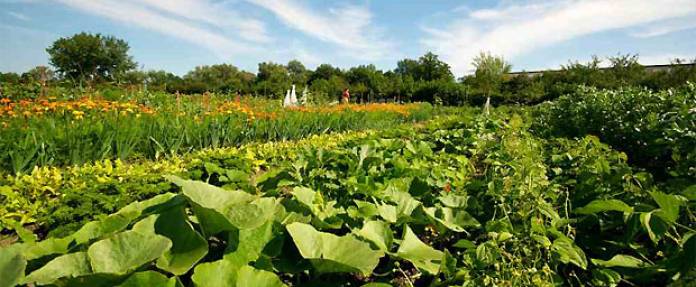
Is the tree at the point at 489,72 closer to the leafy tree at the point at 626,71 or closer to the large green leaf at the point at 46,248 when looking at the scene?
the leafy tree at the point at 626,71

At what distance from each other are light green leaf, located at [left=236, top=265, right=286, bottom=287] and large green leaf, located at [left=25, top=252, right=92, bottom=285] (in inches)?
12.6

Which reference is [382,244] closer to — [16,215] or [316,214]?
[316,214]

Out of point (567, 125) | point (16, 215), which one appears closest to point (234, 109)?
point (16, 215)

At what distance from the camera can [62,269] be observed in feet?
2.65

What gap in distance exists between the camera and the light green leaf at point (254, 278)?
2.71 ft

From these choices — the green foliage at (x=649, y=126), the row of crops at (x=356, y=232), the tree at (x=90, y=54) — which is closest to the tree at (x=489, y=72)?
the green foliage at (x=649, y=126)

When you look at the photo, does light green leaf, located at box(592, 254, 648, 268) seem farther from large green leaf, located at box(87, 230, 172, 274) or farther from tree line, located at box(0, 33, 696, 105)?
tree line, located at box(0, 33, 696, 105)

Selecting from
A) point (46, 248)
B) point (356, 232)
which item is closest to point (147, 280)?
point (46, 248)

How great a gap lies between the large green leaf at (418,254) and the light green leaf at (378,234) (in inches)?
1.8

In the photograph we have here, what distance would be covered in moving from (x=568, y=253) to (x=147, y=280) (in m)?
1.24

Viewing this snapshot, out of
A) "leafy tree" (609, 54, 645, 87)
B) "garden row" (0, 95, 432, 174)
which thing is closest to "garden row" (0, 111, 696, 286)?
"garden row" (0, 95, 432, 174)

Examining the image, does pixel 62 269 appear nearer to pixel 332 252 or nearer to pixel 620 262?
pixel 332 252

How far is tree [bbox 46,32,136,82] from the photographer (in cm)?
4703

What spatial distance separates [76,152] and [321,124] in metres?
5.23
